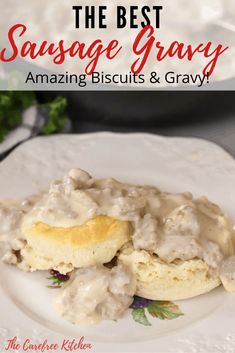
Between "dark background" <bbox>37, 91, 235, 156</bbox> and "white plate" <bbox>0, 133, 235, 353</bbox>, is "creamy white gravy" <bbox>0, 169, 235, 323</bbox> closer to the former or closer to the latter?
"white plate" <bbox>0, 133, 235, 353</bbox>

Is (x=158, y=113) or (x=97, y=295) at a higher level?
(x=158, y=113)

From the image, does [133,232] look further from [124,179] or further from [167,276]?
[124,179]

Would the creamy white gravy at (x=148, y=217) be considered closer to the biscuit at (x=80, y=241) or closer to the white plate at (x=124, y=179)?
the biscuit at (x=80, y=241)

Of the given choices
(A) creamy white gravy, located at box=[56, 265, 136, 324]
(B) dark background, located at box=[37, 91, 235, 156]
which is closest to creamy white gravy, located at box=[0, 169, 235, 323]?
(A) creamy white gravy, located at box=[56, 265, 136, 324]

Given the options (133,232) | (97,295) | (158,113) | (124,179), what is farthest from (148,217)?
(158,113)

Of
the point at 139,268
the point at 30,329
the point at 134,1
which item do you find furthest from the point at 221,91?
the point at 30,329

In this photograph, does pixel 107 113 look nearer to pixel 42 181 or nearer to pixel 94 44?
pixel 94 44

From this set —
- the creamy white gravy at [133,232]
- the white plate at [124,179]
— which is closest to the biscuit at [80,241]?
the creamy white gravy at [133,232]

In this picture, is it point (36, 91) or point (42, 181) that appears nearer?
point (42, 181)
